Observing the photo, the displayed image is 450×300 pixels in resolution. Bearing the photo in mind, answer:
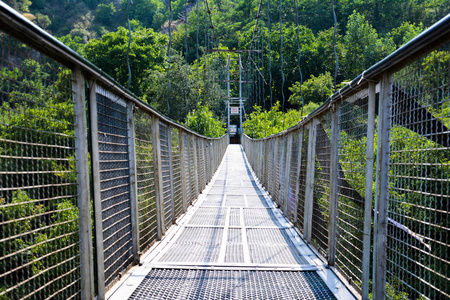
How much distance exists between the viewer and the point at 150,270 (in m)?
2.77

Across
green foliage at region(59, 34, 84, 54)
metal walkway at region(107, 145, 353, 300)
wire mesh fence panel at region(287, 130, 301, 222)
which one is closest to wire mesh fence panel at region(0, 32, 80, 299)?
metal walkway at region(107, 145, 353, 300)

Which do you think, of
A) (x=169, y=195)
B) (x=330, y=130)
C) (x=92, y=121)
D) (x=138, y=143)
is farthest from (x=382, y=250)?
(x=169, y=195)

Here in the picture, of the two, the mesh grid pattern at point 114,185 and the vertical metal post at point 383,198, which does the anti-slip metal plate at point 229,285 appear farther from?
the vertical metal post at point 383,198

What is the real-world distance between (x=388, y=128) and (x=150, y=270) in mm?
1907

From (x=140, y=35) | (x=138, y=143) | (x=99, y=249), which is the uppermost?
(x=140, y=35)

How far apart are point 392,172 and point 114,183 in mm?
1591

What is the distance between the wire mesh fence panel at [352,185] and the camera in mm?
2238

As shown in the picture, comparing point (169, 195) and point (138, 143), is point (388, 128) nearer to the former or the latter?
point (138, 143)

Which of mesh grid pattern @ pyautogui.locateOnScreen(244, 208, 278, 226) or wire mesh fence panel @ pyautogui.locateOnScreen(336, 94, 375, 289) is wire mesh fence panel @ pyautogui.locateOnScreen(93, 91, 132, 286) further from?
mesh grid pattern @ pyautogui.locateOnScreen(244, 208, 278, 226)

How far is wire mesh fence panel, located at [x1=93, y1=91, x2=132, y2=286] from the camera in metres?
2.18

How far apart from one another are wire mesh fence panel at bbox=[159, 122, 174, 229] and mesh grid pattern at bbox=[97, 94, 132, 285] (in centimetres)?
123

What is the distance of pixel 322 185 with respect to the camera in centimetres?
321

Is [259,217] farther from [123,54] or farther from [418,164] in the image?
[123,54]

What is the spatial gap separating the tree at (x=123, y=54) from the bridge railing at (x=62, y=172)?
3299 cm
